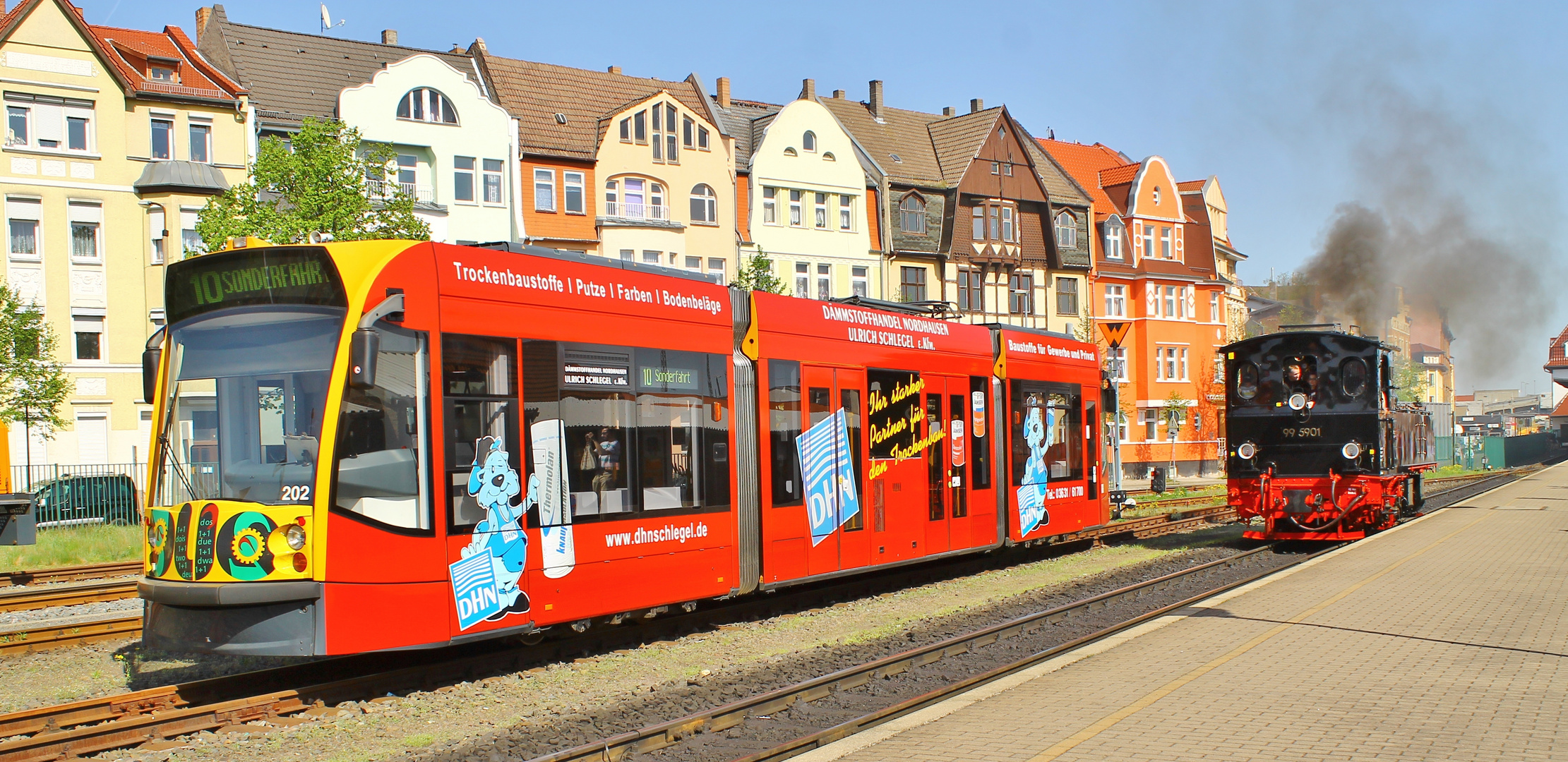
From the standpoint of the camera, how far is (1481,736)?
24.3 feet

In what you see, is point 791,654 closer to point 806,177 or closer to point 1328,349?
point 1328,349

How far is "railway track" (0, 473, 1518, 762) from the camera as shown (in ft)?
24.8

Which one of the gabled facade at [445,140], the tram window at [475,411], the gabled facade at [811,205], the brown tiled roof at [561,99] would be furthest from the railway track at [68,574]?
the gabled facade at [811,205]

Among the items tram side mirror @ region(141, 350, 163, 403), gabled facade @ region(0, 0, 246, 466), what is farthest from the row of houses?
tram side mirror @ region(141, 350, 163, 403)

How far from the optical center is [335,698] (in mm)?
8953

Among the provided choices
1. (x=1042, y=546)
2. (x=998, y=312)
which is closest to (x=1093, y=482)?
(x=1042, y=546)

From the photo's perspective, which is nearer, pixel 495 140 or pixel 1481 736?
pixel 1481 736

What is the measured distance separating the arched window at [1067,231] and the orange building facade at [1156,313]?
149cm

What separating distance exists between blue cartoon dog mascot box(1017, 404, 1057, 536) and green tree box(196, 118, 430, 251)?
13.3 m

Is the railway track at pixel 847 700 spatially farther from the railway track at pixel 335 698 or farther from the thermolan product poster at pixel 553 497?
the thermolan product poster at pixel 553 497

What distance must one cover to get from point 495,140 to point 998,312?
22051mm

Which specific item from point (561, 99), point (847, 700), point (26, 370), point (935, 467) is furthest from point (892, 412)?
point (561, 99)

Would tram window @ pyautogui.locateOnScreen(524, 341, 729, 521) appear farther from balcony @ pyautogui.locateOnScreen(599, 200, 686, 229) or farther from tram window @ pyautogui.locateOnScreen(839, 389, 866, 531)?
balcony @ pyautogui.locateOnScreen(599, 200, 686, 229)

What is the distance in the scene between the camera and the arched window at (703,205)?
40500mm
